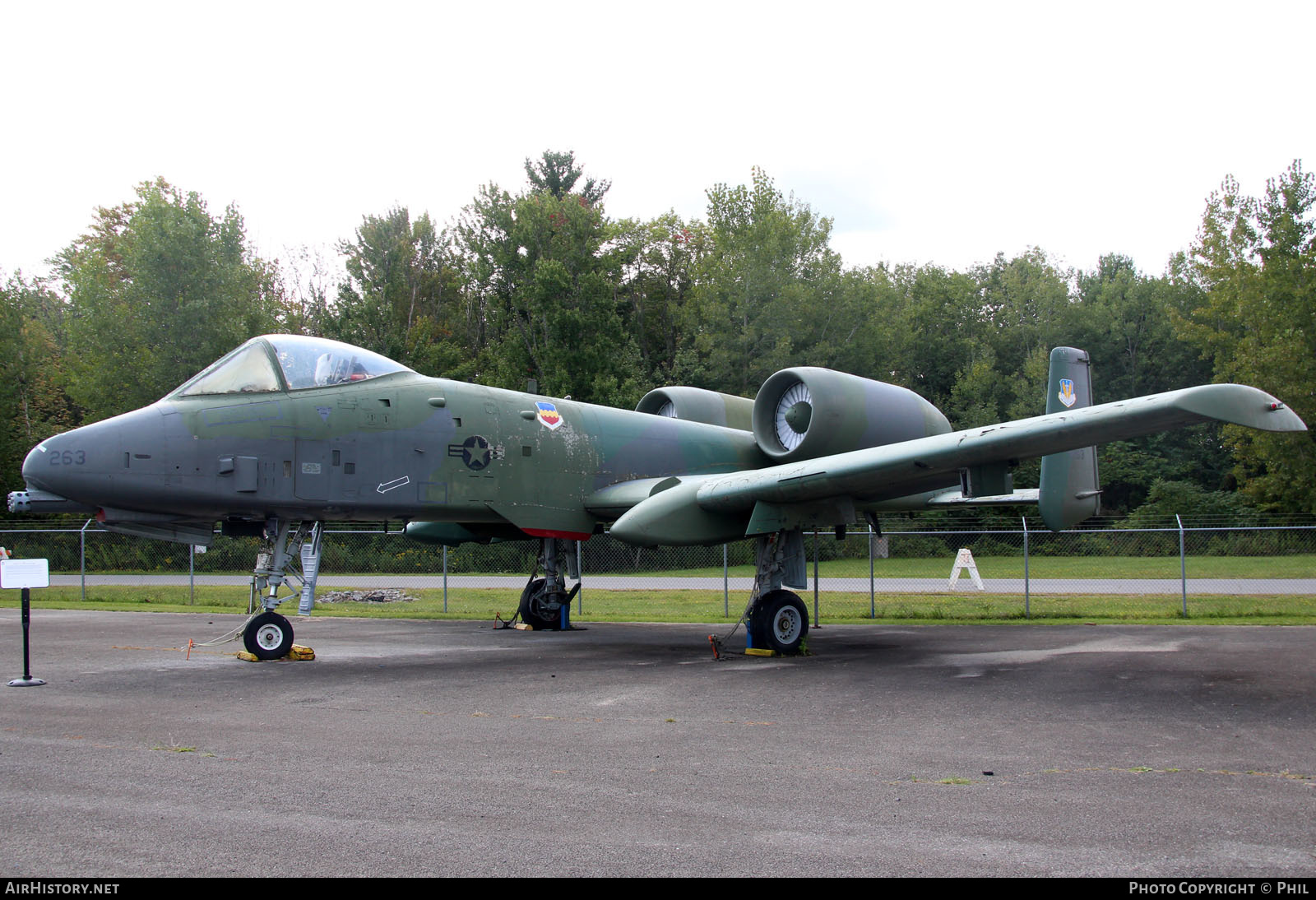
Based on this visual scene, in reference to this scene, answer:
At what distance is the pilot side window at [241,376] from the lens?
10.5 meters

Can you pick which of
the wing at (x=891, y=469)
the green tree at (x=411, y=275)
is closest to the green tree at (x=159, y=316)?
the green tree at (x=411, y=275)

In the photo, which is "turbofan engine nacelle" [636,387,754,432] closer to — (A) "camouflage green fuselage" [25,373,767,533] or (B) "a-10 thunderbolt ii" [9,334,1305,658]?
(B) "a-10 thunderbolt ii" [9,334,1305,658]

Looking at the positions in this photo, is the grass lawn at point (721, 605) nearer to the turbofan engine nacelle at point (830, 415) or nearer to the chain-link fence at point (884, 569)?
the chain-link fence at point (884, 569)

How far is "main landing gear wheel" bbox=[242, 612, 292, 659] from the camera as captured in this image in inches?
421

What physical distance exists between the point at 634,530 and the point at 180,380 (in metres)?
34.7

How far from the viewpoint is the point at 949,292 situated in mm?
58281

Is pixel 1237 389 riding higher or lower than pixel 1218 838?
higher

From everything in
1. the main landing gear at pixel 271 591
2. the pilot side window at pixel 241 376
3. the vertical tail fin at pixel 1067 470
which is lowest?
the main landing gear at pixel 271 591

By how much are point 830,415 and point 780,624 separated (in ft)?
9.94

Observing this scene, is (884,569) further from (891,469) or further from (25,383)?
(25,383)

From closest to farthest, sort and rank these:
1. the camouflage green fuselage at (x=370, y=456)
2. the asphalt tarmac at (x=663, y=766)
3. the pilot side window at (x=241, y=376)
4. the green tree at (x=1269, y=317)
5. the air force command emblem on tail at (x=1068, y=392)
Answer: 1. the asphalt tarmac at (x=663, y=766)
2. the camouflage green fuselage at (x=370, y=456)
3. the pilot side window at (x=241, y=376)
4. the air force command emblem on tail at (x=1068, y=392)
5. the green tree at (x=1269, y=317)

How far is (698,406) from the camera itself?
1631cm
